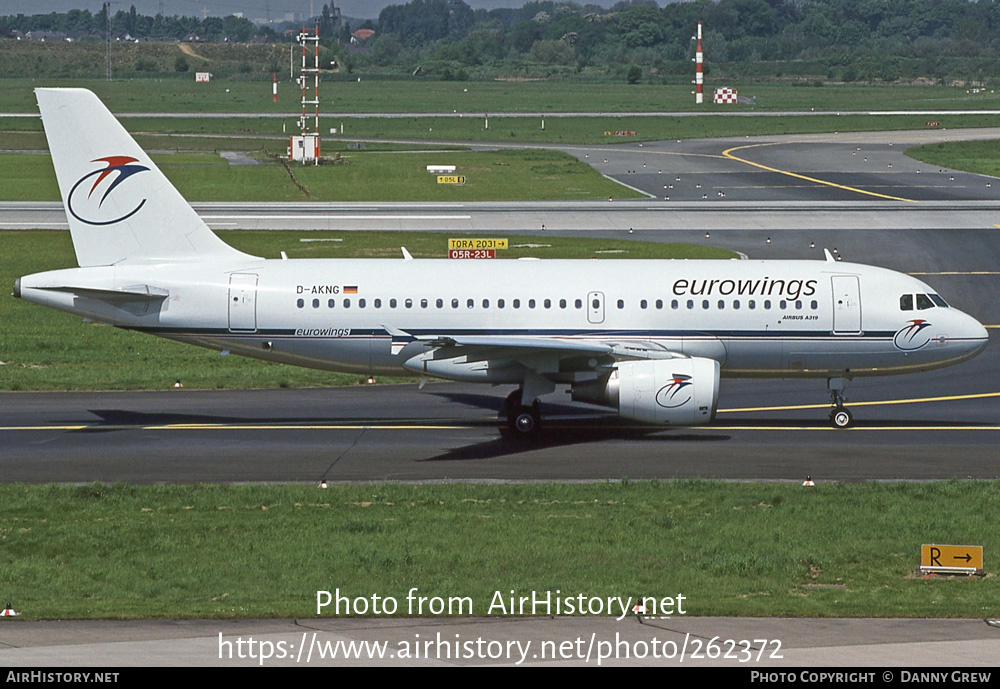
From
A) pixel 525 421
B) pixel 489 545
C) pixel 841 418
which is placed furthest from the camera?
pixel 841 418

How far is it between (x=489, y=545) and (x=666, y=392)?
942 centimetres

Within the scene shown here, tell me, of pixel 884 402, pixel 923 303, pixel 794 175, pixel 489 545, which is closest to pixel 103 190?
pixel 489 545

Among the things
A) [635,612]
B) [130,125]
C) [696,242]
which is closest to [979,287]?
[696,242]

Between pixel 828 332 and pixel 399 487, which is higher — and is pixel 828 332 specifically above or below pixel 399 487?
above

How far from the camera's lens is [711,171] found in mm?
103250

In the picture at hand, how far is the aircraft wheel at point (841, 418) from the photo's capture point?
112ft

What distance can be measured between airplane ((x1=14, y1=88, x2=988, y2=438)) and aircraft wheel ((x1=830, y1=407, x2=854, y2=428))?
4.02 ft

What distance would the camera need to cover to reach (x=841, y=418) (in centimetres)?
3422

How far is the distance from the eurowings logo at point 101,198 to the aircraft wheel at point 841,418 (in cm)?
1854

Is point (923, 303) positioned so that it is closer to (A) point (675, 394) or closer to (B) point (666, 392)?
(A) point (675, 394)

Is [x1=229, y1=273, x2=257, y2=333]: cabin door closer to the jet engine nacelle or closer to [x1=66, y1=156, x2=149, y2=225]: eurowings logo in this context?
[x1=66, y1=156, x2=149, y2=225]: eurowings logo
